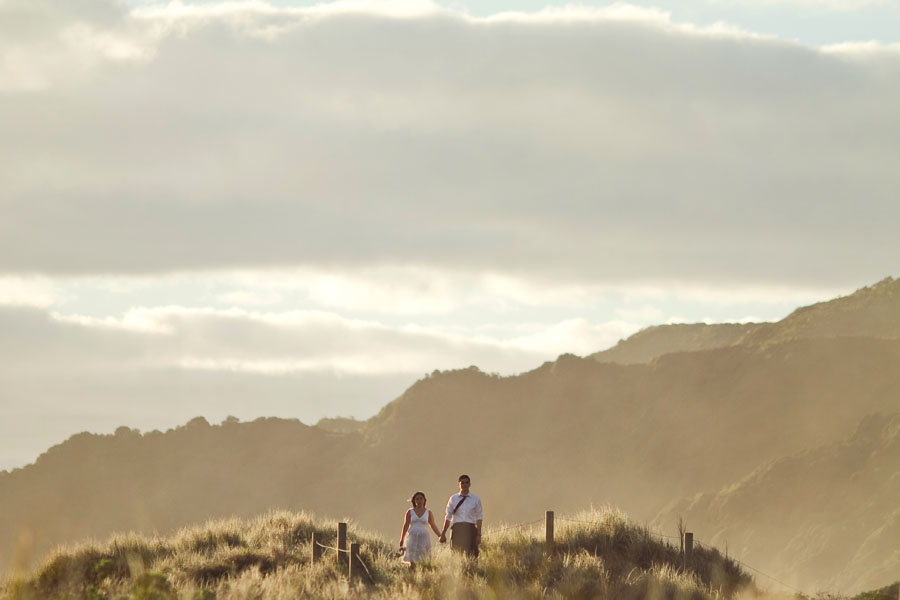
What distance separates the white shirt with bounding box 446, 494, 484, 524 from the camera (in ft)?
63.3

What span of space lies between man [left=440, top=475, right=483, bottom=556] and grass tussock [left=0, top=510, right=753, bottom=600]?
28 cm

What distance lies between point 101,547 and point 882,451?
5976 cm

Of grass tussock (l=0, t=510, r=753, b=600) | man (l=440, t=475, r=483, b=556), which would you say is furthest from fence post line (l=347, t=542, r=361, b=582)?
man (l=440, t=475, r=483, b=556)

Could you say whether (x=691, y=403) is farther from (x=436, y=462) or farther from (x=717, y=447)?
(x=436, y=462)

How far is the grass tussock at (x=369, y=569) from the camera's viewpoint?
15.3m

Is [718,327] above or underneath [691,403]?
above

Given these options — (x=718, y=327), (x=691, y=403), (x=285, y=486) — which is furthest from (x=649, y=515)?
(x=718, y=327)

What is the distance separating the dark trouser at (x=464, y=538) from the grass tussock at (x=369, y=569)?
231 mm

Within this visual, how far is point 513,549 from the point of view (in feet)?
73.9

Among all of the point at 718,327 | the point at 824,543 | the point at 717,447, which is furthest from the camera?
the point at 718,327

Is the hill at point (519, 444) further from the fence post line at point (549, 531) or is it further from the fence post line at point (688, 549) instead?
the fence post line at point (549, 531)

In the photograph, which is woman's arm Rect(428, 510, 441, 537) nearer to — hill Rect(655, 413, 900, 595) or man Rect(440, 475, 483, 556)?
man Rect(440, 475, 483, 556)

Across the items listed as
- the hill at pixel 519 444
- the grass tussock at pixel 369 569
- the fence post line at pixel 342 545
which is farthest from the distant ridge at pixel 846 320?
the fence post line at pixel 342 545

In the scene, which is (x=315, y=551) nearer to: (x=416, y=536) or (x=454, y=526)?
(x=454, y=526)
